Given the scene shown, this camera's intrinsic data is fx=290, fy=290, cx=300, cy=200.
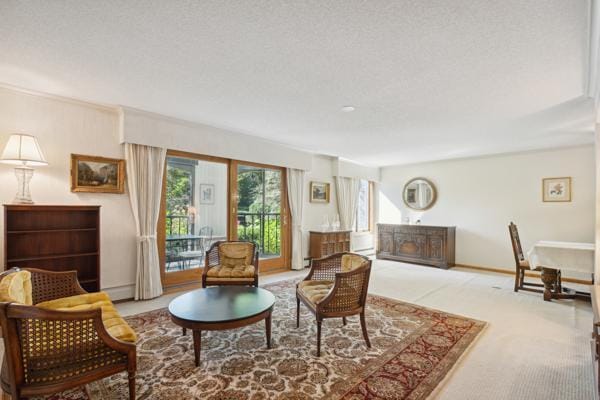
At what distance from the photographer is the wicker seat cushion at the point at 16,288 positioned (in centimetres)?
167

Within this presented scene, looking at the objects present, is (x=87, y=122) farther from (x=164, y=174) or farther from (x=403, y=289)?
(x=403, y=289)

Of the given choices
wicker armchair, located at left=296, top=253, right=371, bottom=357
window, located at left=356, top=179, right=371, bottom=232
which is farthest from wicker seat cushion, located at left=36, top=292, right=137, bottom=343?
window, located at left=356, top=179, right=371, bottom=232

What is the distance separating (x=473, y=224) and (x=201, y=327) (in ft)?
21.0

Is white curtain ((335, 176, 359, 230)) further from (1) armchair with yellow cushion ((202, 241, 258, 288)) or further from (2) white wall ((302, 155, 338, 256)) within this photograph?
(1) armchair with yellow cushion ((202, 241, 258, 288))

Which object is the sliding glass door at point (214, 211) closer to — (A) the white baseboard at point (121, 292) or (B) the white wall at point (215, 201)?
(B) the white wall at point (215, 201)

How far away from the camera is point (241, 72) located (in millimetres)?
2736

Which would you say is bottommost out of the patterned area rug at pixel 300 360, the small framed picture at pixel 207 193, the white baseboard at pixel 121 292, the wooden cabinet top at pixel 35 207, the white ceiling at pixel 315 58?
the patterned area rug at pixel 300 360

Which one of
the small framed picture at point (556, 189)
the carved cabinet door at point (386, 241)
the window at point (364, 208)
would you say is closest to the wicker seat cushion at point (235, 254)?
the carved cabinet door at point (386, 241)

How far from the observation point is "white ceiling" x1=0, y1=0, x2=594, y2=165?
74.2 inches

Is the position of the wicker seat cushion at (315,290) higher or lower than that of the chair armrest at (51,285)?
lower

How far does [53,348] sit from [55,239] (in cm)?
226

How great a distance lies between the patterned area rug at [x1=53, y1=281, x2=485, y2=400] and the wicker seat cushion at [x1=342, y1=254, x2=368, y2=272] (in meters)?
0.63

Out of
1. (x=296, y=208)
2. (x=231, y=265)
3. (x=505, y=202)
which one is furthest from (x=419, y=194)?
(x=231, y=265)

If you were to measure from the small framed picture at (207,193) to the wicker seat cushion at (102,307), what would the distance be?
7.65 feet
